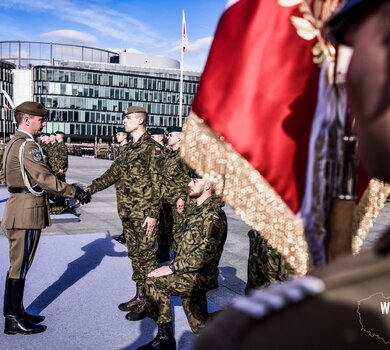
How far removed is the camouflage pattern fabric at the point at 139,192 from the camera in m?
4.74

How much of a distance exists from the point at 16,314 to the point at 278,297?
13.3 feet

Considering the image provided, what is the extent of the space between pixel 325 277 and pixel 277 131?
1.19 m

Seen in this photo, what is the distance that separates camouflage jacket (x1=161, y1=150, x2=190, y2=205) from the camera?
6414mm

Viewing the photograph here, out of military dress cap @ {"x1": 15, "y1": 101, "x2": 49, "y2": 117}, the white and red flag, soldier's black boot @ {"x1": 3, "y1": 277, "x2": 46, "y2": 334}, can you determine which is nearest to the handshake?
military dress cap @ {"x1": 15, "y1": 101, "x2": 49, "y2": 117}

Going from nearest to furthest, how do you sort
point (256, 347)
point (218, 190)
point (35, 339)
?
point (256, 347) → point (218, 190) → point (35, 339)

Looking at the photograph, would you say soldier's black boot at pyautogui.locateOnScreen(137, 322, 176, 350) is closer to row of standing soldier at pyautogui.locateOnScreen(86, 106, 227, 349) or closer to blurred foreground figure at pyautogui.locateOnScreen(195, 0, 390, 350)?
row of standing soldier at pyautogui.locateOnScreen(86, 106, 227, 349)

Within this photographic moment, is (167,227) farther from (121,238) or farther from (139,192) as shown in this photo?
(139,192)

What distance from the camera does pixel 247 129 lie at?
1729mm

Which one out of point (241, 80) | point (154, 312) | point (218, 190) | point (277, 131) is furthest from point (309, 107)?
point (154, 312)

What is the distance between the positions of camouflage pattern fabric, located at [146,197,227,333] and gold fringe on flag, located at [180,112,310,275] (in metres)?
1.73

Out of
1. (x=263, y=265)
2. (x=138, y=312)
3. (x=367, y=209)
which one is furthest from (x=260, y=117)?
(x=138, y=312)

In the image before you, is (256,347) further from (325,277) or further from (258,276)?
(258,276)

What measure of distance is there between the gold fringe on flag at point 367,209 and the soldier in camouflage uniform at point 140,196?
3065 mm

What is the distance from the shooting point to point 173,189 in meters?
6.54
